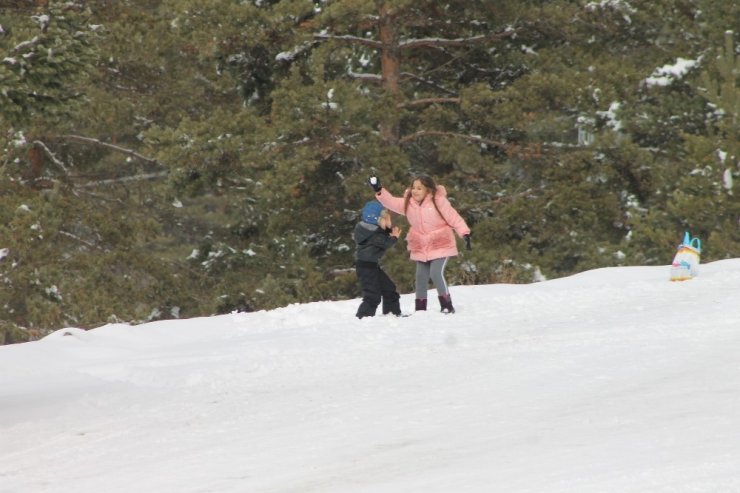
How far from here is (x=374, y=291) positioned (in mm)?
11047

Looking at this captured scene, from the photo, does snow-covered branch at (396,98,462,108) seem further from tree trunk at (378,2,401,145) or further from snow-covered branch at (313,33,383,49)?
snow-covered branch at (313,33,383,49)

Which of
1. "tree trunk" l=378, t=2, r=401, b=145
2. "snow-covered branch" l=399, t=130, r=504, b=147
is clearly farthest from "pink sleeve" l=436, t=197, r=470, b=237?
"snow-covered branch" l=399, t=130, r=504, b=147

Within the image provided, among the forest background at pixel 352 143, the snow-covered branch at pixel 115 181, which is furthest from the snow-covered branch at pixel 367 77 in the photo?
the snow-covered branch at pixel 115 181

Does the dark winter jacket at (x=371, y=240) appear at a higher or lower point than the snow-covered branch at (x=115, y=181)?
lower

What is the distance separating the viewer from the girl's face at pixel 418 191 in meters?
11.4

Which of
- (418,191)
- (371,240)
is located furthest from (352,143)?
(371,240)

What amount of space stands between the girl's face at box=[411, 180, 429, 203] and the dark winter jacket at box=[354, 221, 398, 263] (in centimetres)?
49

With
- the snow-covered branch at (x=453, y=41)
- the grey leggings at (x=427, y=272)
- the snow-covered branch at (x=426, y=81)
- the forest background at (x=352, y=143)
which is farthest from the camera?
the snow-covered branch at (x=426, y=81)

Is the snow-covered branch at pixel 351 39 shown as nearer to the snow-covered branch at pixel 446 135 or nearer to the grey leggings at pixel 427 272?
the snow-covered branch at pixel 446 135

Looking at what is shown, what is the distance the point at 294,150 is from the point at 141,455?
46.5ft


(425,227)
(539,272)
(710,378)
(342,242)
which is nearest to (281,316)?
(425,227)

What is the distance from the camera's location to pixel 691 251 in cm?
1206

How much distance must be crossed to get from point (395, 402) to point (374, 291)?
12.9 feet

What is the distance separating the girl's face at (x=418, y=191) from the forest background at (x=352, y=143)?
661 centimetres
